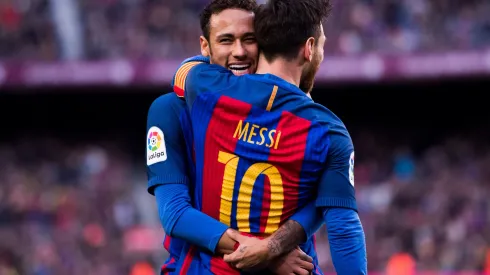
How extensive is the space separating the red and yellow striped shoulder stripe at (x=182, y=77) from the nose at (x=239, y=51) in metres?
0.17

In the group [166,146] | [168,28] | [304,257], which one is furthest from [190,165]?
[168,28]

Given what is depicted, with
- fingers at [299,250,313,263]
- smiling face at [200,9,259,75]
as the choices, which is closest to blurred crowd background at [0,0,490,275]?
fingers at [299,250,313,263]

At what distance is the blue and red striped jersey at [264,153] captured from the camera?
3.41m

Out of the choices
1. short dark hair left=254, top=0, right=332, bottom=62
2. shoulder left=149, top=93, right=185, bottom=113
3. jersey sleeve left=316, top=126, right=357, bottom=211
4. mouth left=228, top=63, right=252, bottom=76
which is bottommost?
jersey sleeve left=316, top=126, right=357, bottom=211

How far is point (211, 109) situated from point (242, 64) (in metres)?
0.28

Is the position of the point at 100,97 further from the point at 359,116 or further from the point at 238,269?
the point at 238,269

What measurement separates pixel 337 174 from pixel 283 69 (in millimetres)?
445

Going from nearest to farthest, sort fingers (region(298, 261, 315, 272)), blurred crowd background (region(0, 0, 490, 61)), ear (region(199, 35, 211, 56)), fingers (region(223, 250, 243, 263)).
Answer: fingers (region(223, 250, 243, 263)) < fingers (region(298, 261, 315, 272)) < ear (region(199, 35, 211, 56)) < blurred crowd background (region(0, 0, 490, 61))

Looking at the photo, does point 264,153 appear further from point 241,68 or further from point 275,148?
point 241,68

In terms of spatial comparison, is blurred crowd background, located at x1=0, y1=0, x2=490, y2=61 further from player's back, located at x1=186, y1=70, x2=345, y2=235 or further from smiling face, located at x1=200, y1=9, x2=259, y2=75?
player's back, located at x1=186, y1=70, x2=345, y2=235

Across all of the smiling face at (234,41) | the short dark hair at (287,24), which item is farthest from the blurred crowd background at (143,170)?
the short dark hair at (287,24)

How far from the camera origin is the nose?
359cm

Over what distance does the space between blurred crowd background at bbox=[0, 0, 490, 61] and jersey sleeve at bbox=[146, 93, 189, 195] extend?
10262 millimetres

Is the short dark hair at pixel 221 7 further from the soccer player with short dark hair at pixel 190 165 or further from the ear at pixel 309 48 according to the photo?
the ear at pixel 309 48
